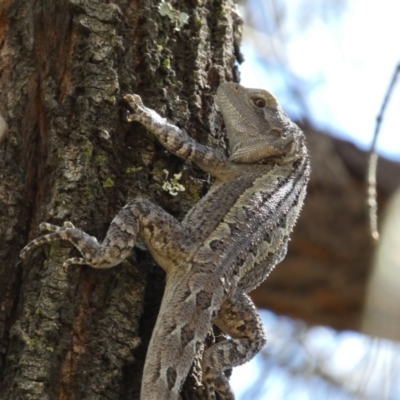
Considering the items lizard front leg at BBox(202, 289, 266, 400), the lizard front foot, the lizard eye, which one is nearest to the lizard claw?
the lizard front foot

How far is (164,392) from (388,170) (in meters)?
5.66

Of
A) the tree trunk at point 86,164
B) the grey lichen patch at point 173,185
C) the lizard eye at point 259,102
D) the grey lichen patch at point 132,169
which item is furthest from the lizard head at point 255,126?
the grey lichen patch at point 132,169

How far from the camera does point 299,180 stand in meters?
5.68

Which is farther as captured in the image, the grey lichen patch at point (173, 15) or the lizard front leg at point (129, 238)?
the grey lichen patch at point (173, 15)

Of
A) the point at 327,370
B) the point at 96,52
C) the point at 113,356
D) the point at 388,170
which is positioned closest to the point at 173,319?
the point at 113,356

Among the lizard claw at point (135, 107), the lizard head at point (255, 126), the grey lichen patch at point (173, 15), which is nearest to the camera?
the lizard claw at point (135, 107)

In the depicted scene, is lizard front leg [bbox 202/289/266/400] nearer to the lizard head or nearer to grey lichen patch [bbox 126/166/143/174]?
grey lichen patch [bbox 126/166/143/174]

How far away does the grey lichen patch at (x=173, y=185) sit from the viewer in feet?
16.2

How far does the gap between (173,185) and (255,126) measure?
4.58 feet

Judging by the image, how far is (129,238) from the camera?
450 cm

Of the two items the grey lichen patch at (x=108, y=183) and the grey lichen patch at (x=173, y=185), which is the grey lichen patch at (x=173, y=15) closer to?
the grey lichen patch at (x=173, y=185)

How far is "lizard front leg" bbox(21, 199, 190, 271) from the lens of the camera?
427 centimetres

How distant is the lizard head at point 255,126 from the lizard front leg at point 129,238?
1.20 meters

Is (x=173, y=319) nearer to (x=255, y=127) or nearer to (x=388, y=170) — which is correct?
(x=255, y=127)
